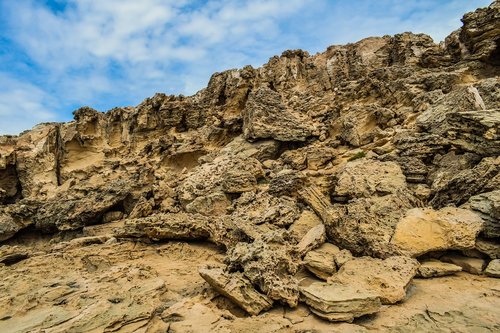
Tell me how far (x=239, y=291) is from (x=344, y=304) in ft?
8.13

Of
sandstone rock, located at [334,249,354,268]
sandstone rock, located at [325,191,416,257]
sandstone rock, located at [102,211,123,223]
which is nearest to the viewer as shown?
sandstone rock, located at [334,249,354,268]

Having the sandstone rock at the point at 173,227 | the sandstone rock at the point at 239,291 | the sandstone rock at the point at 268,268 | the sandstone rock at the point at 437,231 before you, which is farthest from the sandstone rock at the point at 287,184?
the sandstone rock at the point at 239,291

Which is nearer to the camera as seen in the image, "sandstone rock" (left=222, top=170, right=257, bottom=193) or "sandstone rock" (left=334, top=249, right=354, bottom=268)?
"sandstone rock" (left=334, top=249, right=354, bottom=268)

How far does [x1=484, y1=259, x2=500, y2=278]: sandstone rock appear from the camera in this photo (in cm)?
713

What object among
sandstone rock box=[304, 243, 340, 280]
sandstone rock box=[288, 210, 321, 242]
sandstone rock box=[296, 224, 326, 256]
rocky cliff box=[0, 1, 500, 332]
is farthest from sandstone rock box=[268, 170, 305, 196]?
sandstone rock box=[304, 243, 340, 280]

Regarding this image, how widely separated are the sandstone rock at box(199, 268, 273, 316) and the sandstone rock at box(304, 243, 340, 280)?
1.85 metres

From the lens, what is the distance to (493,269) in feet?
23.7

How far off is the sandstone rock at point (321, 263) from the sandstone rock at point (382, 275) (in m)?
0.35

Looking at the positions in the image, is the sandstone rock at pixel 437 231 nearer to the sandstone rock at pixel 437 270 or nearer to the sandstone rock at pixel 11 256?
the sandstone rock at pixel 437 270

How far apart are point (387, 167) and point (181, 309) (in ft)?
32.0

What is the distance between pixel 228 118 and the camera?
84.2 feet

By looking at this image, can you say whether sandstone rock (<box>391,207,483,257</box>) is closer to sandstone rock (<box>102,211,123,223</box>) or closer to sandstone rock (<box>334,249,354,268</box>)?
sandstone rock (<box>334,249,354,268</box>)

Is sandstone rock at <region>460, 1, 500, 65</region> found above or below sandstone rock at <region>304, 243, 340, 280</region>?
above

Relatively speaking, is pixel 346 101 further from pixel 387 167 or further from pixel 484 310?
pixel 484 310
